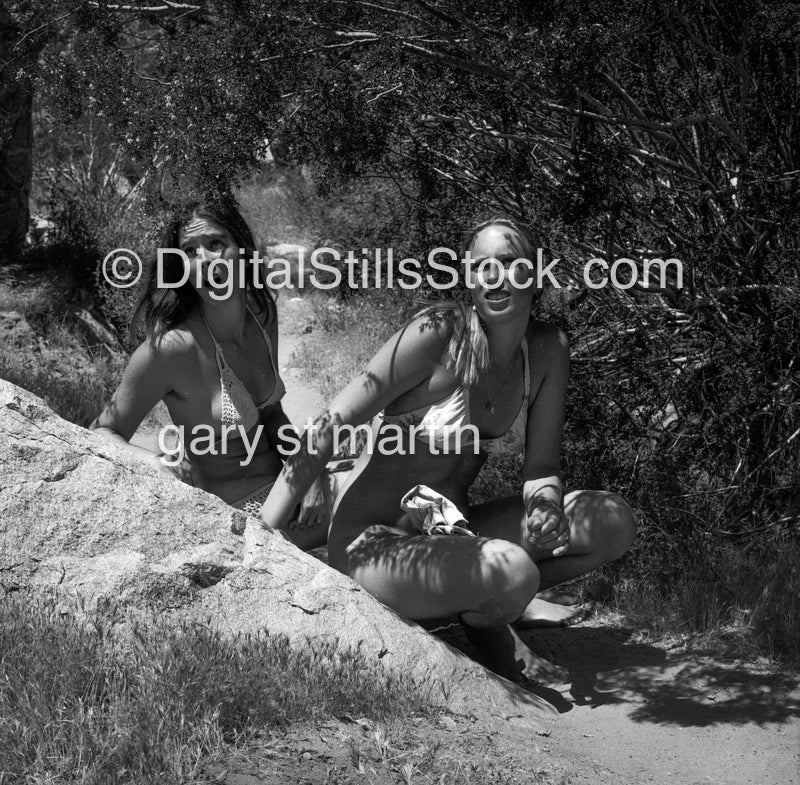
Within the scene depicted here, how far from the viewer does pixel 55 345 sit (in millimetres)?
8109

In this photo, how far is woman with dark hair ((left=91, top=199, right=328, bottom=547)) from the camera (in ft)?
12.1

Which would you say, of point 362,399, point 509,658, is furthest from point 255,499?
point 509,658

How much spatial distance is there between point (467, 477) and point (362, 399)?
511 millimetres

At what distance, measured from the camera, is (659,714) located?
3.35 meters

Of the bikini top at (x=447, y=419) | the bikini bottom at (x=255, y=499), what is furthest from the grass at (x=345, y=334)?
the bikini top at (x=447, y=419)

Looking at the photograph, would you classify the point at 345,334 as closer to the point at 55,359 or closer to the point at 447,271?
the point at 55,359

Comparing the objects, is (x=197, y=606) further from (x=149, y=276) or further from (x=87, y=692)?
(x=149, y=276)

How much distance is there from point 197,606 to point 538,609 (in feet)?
5.31

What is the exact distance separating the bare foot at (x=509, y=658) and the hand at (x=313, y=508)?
57 centimetres

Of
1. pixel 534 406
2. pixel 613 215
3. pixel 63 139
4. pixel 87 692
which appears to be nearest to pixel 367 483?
pixel 534 406

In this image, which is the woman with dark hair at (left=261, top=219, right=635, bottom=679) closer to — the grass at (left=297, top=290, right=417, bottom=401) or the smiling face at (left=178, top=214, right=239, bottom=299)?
the smiling face at (left=178, top=214, right=239, bottom=299)

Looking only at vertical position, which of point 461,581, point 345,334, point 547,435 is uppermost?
point 345,334

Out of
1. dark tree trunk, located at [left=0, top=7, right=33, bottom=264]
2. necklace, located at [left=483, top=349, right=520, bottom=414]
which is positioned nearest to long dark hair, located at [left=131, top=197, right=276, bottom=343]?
necklace, located at [left=483, top=349, right=520, bottom=414]
